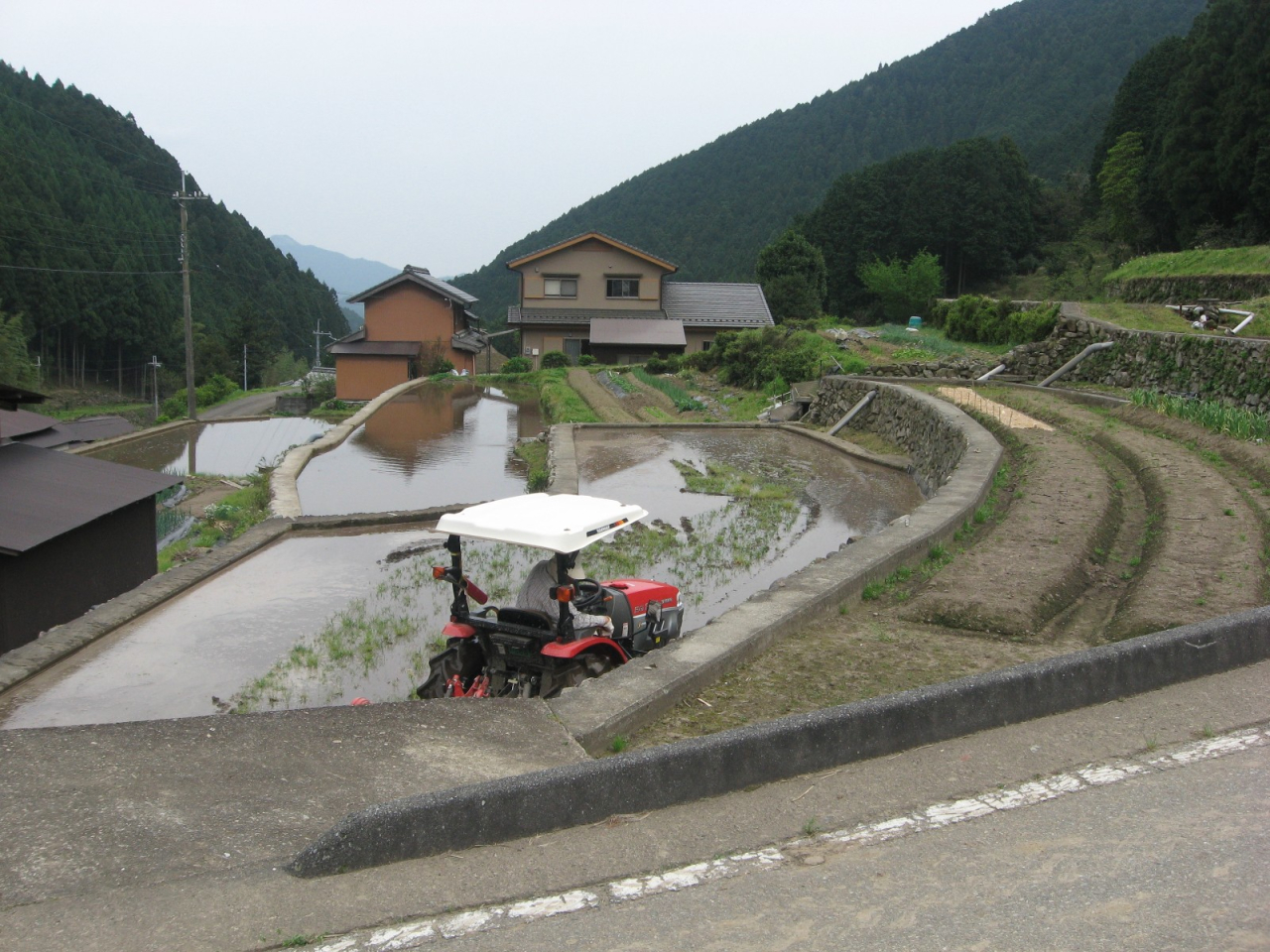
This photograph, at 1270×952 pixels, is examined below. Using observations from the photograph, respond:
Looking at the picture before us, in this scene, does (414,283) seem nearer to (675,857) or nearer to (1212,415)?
(1212,415)

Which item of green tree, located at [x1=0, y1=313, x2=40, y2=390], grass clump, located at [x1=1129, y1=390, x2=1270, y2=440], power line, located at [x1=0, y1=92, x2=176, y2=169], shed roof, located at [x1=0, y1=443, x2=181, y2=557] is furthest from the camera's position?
power line, located at [x1=0, y1=92, x2=176, y2=169]

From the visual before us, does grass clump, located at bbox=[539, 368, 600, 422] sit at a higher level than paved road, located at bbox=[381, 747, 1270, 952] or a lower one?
higher

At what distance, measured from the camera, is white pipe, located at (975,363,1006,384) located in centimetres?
2090

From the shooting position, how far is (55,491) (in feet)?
35.3

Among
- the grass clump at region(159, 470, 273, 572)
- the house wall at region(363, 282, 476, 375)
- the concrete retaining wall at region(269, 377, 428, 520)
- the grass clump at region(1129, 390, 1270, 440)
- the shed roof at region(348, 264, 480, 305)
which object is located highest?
the shed roof at region(348, 264, 480, 305)

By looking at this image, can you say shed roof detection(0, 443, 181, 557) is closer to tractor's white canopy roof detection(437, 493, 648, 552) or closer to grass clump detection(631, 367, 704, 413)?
tractor's white canopy roof detection(437, 493, 648, 552)

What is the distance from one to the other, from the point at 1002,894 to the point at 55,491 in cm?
1060

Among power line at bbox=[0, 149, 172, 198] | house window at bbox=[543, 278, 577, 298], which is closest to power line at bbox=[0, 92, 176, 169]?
power line at bbox=[0, 149, 172, 198]

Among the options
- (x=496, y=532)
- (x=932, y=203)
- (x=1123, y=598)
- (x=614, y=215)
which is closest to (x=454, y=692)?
(x=496, y=532)

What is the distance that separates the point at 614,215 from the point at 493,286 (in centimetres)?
1282

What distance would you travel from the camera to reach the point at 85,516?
10.2m

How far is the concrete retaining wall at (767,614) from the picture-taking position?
4.92 m

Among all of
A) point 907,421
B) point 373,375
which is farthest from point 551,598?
point 373,375

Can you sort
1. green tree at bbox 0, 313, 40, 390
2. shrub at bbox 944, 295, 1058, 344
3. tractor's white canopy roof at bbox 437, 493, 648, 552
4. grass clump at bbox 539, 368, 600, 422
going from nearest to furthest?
tractor's white canopy roof at bbox 437, 493, 648, 552
grass clump at bbox 539, 368, 600, 422
shrub at bbox 944, 295, 1058, 344
green tree at bbox 0, 313, 40, 390
